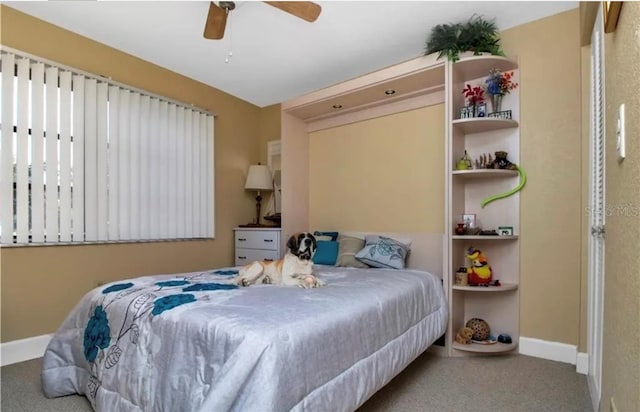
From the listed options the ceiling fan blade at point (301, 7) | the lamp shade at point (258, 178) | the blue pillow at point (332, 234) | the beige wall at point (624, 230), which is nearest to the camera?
the beige wall at point (624, 230)

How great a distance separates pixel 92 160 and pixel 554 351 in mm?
3910

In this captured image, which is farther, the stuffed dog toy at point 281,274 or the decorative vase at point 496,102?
the decorative vase at point 496,102

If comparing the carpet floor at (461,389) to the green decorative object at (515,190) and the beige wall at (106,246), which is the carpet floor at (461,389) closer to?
the beige wall at (106,246)

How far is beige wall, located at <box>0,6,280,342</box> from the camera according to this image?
2512 millimetres

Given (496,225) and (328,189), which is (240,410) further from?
(328,189)

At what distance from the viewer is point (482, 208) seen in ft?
9.30

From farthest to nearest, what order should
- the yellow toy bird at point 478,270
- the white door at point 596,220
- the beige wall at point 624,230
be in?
the yellow toy bird at point 478,270
the white door at point 596,220
the beige wall at point 624,230

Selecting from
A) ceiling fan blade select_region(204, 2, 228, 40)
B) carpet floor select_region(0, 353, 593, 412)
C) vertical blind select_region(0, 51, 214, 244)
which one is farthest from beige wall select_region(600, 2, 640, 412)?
vertical blind select_region(0, 51, 214, 244)

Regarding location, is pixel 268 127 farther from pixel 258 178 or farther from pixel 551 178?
pixel 551 178

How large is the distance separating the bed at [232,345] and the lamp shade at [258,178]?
2.06 m

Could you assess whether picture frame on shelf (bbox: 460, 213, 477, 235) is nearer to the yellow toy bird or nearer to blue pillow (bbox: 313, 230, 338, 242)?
the yellow toy bird

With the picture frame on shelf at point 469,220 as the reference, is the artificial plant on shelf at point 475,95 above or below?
above

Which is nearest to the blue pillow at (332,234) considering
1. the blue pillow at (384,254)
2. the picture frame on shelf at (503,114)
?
the blue pillow at (384,254)

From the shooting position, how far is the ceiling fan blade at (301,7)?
6.52 feet
